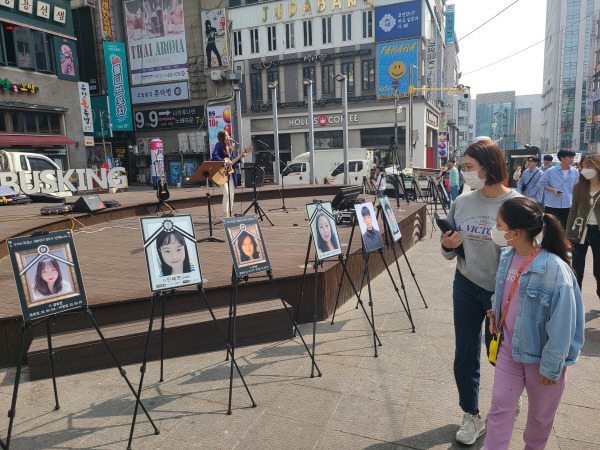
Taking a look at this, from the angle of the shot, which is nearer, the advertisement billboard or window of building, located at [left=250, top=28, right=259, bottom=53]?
the advertisement billboard

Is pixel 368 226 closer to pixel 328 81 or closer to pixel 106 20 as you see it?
pixel 328 81

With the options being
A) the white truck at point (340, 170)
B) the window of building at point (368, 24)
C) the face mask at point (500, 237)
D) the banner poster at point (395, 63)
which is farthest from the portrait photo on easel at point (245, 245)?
the window of building at point (368, 24)

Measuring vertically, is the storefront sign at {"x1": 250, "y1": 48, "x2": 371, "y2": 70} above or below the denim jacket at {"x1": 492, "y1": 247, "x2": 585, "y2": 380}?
above

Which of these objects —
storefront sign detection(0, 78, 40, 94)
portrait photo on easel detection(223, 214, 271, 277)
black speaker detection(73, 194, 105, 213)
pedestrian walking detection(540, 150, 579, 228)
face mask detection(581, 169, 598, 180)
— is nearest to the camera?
portrait photo on easel detection(223, 214, 271, 277)

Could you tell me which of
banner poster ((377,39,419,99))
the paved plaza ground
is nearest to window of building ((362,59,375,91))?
banner poster ((377,39,419,99))

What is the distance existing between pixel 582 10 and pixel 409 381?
431ft

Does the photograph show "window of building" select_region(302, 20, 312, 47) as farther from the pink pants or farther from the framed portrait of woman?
the pink pants

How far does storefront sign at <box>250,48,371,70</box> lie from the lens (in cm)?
3534

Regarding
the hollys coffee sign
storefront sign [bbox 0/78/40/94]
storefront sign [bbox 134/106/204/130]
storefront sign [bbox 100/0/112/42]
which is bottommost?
the hollys coffee sign

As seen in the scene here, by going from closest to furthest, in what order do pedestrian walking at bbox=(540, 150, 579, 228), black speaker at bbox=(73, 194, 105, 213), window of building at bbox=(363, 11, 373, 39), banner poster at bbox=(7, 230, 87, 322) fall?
banner poster at bbox=(7, 230, 87, 322) → pedestrian walking at bbox=(540, 150, 579, 228) → black speaker at bbox=(73, 194, 105, 213) → window of building at bbox=(363, 11, 373, 39)

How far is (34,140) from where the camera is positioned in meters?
26.4

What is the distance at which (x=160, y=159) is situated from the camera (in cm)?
3300

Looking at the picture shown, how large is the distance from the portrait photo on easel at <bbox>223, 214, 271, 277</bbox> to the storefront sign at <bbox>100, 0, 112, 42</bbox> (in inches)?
1588

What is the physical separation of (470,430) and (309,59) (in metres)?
37.2
